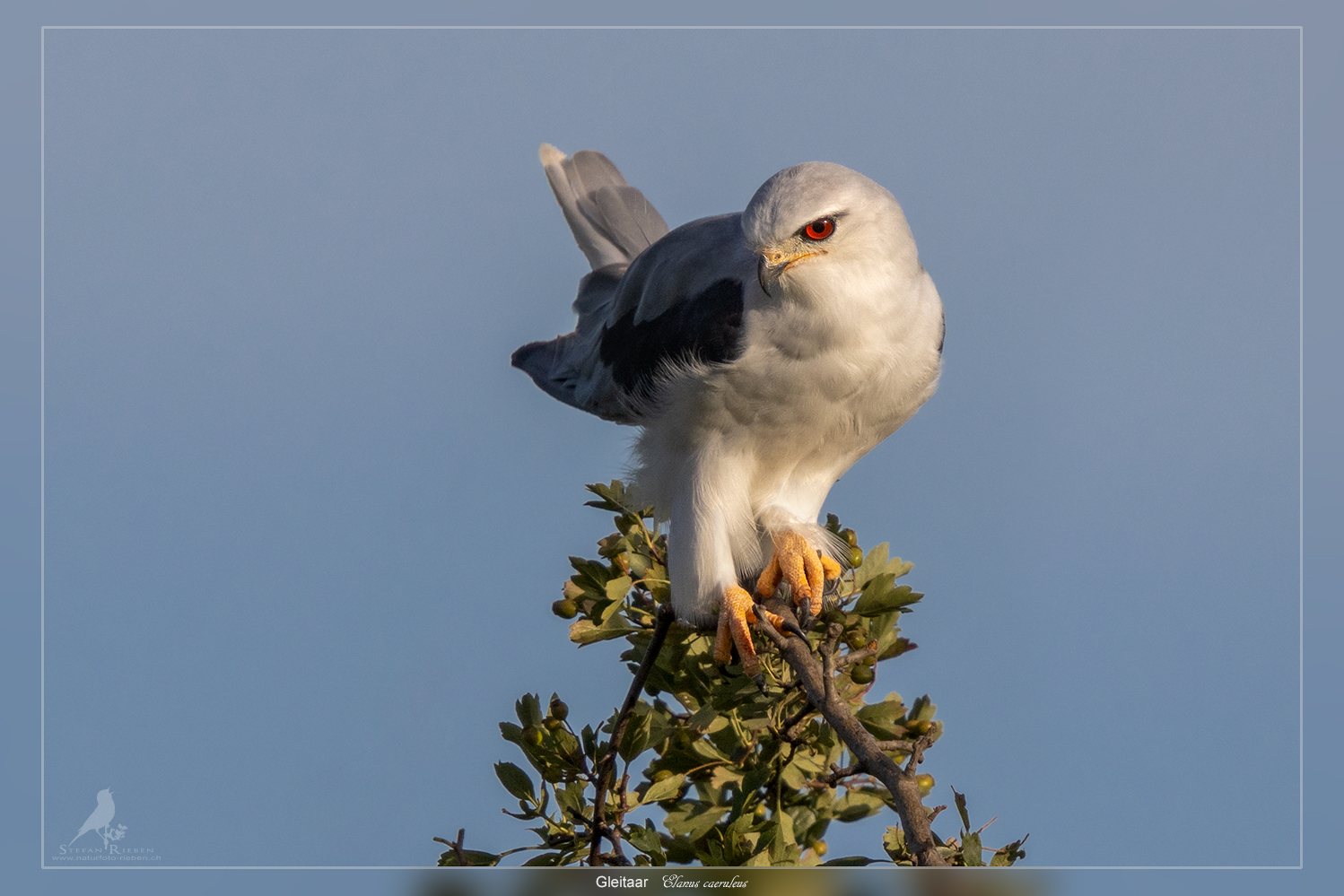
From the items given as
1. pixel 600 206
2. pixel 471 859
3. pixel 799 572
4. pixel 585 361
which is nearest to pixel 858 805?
pixel 799 572

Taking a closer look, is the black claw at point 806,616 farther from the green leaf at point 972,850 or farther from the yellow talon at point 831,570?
the green leaf at point 972,850

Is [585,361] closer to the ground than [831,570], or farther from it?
farther from it

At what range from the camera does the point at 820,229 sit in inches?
131

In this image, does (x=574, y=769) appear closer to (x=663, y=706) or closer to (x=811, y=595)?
(x=663, y=706)

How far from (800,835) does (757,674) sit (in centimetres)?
52

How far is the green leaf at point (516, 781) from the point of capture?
3170 millimetres

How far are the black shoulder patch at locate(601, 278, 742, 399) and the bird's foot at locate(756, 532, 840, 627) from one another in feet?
2.24

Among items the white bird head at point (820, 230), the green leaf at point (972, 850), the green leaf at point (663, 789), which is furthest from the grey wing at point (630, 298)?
the green leaf at point (972, 850)

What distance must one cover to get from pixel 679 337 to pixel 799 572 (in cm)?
87

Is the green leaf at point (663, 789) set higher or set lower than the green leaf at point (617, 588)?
lower

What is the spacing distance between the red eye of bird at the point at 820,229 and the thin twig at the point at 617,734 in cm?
122

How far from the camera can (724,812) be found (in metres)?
3.35

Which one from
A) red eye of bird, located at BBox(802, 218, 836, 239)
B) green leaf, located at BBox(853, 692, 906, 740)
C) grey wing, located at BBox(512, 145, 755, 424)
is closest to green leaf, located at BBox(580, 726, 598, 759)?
green leaf, located at BBox(853, 692, 906, 740)

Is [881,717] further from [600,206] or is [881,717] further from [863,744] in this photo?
[600,206]
